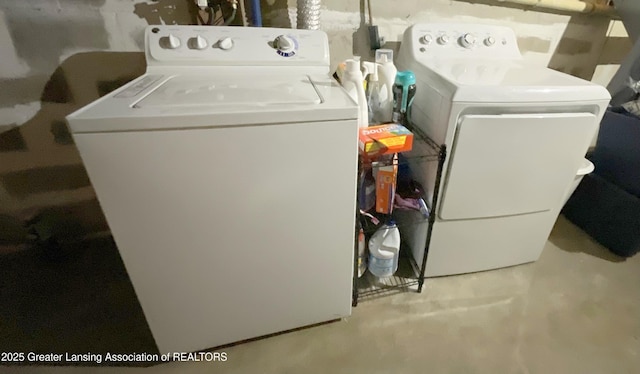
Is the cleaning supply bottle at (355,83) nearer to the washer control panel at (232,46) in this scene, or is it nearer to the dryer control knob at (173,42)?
the washer control panel at (232,46)

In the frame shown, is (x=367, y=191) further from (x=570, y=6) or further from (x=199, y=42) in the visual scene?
(x=570, y=6)

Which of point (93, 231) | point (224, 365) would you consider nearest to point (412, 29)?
point (224, 365)

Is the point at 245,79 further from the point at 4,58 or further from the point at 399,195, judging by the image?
the point at 4,58

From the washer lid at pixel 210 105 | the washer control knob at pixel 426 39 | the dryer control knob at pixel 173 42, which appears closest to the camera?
the washer lid at pixel 210 105

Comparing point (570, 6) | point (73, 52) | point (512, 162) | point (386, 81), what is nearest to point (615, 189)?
point (512, 162)

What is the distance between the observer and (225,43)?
115cm

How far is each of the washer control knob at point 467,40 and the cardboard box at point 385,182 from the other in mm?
633

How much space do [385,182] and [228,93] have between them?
0.56m

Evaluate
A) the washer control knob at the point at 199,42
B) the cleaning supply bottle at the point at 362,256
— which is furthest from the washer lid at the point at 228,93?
the cleaning supply bottle at the point at 362,256

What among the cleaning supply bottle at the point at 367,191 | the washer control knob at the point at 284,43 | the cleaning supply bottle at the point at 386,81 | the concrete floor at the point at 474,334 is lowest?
the concrete floor at the point at 474,334

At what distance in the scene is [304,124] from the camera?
0.84 metres

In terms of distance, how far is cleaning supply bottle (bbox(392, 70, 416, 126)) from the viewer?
119 centimetres

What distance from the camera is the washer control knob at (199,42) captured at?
1.14 metres

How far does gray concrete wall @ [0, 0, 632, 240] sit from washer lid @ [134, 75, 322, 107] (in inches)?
14.5
